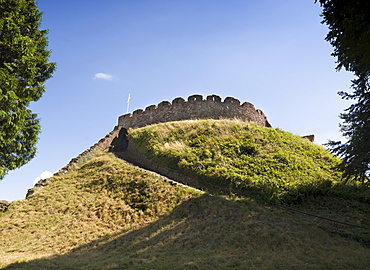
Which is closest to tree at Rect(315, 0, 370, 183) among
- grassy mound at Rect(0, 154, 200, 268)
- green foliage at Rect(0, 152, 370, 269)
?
green foliage at Rect(0, 152, 370, 269)

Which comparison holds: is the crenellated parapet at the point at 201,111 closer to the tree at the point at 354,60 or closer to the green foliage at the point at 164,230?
the green foliage at the point at 164,230

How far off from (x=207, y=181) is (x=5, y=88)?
10.2 meters

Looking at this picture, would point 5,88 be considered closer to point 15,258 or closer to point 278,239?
point 15,258

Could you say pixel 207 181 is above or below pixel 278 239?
above

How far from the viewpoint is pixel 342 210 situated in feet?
42.6

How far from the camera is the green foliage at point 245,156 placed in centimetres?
1460

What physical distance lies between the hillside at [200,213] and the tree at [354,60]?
299cm

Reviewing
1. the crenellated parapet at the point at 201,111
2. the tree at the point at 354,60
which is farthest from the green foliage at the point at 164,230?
the crenellated parapet at the point at 201,111

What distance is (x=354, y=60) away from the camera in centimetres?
895

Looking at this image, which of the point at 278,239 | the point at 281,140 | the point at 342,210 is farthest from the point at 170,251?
the point at 281,140

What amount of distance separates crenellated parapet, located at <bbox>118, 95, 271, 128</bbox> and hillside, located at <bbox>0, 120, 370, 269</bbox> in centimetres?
417

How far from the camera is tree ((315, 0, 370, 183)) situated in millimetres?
6805

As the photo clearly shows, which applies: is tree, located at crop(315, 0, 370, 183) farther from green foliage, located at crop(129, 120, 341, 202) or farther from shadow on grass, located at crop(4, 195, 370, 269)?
shadow on grass, located at crop(4, 195, 370, 269)

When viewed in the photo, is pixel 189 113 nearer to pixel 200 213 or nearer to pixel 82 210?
pixel 82 210
